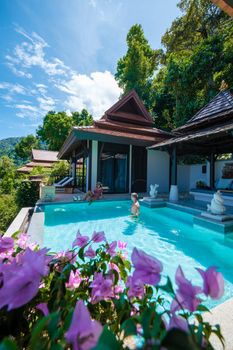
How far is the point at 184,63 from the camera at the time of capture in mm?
14242

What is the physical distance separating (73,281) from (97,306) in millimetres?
191

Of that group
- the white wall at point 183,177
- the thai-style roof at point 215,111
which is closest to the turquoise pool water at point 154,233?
the thai-style roof at point 215,111

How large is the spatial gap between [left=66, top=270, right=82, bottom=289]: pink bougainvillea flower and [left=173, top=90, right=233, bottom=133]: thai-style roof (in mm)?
10153

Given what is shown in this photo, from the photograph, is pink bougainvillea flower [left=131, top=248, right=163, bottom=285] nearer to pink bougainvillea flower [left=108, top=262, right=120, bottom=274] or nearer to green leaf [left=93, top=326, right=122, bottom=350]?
green leaf [left=93, top=326, right=122, bottom=350]

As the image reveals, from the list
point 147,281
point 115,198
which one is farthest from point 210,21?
point 147,281

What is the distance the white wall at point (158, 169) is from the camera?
12.9 meters

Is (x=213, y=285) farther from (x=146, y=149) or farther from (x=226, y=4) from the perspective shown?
(x=146, y=149)

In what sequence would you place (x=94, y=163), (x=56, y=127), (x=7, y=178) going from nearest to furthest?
(x=94, y=163), (x=7, y=178), (x=56, y=127)

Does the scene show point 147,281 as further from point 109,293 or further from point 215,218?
point 215,218

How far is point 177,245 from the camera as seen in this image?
16.8ft

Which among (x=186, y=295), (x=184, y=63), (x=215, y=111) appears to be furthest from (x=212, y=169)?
(x=186, y=295)

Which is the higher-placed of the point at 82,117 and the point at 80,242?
the point at 82,117

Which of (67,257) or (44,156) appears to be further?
(44,156)

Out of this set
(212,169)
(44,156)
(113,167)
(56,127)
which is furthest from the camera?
(56,127)
